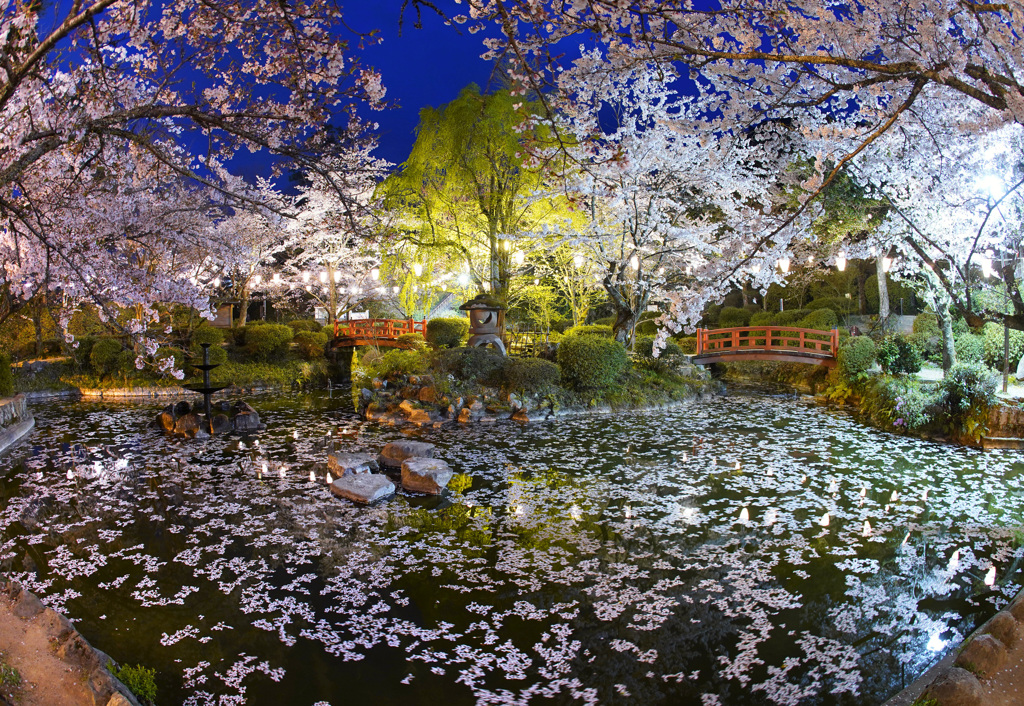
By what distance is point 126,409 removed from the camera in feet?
50.1

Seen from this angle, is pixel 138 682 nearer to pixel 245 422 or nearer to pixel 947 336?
pixel 245 422

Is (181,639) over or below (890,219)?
below

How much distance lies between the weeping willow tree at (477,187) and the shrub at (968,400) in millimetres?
10435

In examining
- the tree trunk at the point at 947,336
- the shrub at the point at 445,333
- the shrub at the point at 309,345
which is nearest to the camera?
the tree trunk at the point at 947,336

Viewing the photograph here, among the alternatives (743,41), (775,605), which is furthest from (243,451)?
(743,41)

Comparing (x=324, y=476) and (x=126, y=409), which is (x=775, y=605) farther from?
(x=126, y=409)

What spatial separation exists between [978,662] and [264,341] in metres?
20.2

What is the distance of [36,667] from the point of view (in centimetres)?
335

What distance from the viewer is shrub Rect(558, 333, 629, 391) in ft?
49.8

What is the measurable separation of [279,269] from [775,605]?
25.2m

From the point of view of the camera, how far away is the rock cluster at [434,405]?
13788 mm

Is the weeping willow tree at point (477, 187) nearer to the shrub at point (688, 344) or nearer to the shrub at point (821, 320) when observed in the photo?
the shrub at point (688, 344)

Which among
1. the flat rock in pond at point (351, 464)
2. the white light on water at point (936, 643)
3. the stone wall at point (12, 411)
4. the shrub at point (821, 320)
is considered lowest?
the white light on water at point (936, 643)

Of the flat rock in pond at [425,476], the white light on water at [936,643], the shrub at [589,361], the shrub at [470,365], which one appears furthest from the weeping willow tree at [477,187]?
the white light on water at [936,643]
